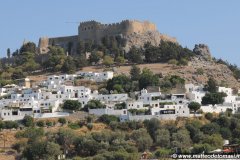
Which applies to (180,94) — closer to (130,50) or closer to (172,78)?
(172,78)

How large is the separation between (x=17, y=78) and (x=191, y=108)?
2141 centimetres

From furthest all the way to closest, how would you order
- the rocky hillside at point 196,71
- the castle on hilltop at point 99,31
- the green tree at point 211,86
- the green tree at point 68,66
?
the castle on hilltop at point 99,31
the green tree at point 68,66
the rocky hillside at point 196,71
the green tree at point 211,86

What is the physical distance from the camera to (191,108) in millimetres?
61562

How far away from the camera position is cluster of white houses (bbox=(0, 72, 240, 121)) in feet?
200

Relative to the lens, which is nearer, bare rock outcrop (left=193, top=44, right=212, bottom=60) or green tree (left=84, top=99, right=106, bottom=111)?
green tree (left=84, top=99, right=106, bottom=111)

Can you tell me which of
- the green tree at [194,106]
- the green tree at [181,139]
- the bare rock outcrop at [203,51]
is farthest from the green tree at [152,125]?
the bare rock outcrop at [203,51]

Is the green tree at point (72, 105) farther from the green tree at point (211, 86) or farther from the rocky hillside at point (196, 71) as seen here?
the rocky hillside at point (196, 71)

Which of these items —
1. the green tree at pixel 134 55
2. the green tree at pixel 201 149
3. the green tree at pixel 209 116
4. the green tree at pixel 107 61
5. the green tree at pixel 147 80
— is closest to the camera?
the green tree at pixel 201 149

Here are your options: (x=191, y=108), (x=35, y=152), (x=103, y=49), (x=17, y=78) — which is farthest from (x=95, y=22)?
(x=35, y=152)

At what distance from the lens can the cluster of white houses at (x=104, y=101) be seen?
6084 cm

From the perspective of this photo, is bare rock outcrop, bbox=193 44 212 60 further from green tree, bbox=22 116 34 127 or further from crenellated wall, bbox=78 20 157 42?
green tree, bbox=22 116 34 127

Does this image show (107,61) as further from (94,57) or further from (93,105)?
(93,105)

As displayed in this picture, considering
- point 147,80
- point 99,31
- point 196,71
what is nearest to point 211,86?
point 147,80

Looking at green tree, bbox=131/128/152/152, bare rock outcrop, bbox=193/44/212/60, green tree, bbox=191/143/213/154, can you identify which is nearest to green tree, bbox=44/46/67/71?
bare rock outcrop, bbox=193/44/212/60
